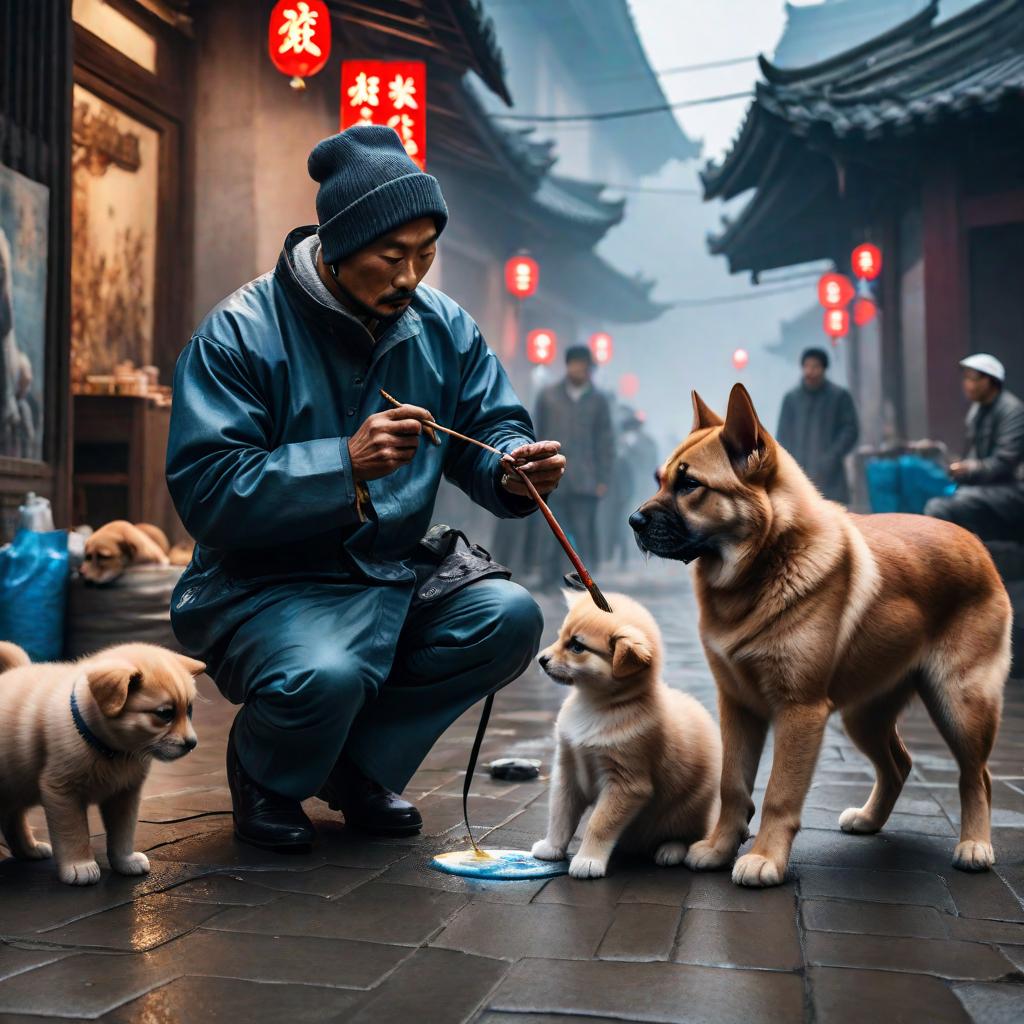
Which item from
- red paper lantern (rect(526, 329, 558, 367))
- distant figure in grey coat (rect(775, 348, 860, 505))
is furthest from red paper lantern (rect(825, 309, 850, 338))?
distant figure in grey coat (rect(775, 348, 860, 505))

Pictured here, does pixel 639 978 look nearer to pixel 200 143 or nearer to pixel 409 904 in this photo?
pixel 409 904

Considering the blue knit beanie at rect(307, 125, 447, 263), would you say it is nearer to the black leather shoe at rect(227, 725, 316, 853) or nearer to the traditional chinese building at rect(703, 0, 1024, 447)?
the black leather shoe at rect(227, 725, 316, 853)

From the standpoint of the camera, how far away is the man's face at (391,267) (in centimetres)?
345

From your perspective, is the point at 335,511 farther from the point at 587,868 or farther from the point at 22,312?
the point at 22,312

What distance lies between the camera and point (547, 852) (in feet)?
10.7

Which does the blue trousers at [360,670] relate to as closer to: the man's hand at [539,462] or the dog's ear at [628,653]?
the man's hand at [539,462]

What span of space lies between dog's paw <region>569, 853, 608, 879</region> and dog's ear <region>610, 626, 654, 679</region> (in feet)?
1.53

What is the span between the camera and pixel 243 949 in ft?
8.11

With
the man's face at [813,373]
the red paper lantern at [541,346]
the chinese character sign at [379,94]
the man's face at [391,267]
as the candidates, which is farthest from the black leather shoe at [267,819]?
the red paper lantern at [541,346]

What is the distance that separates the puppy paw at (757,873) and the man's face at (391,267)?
1785mm

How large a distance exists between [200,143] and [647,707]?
848cm

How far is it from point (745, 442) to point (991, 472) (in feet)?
19.8

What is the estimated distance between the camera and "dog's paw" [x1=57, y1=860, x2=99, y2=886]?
9.73 feet

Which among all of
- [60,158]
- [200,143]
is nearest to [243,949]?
[60,158]
